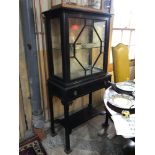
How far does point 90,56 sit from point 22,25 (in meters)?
0.83

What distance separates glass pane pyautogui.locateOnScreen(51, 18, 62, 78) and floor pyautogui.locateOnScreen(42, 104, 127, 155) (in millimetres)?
834

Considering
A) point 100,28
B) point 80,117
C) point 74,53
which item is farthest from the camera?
point 80,117

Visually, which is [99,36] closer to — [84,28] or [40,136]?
[84,28]

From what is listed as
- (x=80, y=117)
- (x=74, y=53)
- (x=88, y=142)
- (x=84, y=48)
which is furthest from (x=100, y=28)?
(x=88, y=142)

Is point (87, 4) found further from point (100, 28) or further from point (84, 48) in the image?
point (84, 48)

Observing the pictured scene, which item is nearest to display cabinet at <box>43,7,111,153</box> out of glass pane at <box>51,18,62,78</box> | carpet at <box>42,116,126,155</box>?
glass pane at <box>51,18,62,78</box>

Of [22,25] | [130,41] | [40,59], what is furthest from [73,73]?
[130,41]

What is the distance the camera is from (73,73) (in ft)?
5.18

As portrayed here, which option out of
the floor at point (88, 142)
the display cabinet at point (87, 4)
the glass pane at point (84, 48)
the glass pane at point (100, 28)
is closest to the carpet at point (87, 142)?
the floor at point (88, 142)

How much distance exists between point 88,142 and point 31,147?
67cm

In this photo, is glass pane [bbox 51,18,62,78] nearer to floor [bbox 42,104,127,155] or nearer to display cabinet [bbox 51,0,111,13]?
display cabinet [bbox 51,0,111,13]

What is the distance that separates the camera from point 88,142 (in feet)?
5.73

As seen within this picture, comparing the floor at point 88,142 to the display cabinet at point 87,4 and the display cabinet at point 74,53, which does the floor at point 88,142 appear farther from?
the display cabinet at point 87,4

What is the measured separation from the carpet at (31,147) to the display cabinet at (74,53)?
25 centimetres
